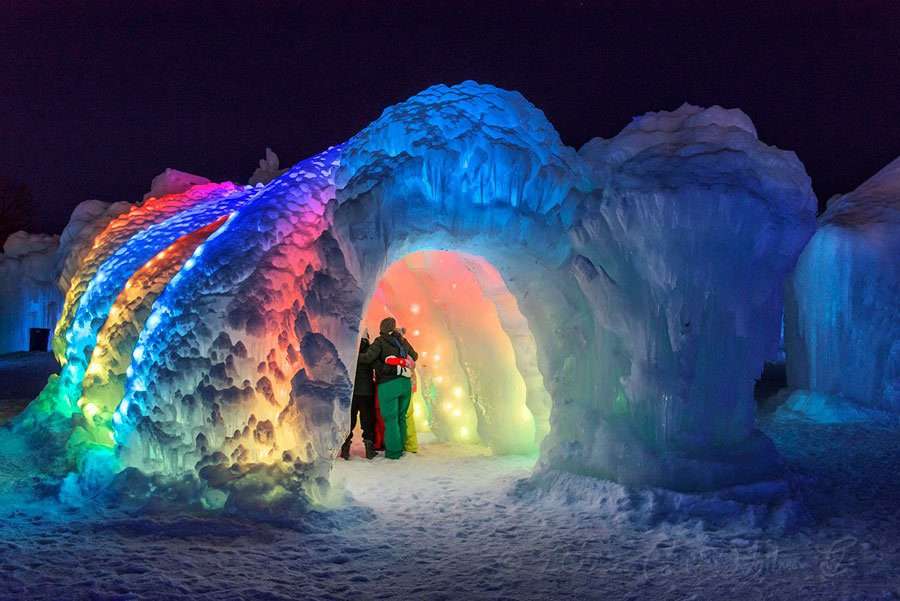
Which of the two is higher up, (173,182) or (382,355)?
(173,182)

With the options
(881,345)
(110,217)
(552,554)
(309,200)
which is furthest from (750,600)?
(110,217)

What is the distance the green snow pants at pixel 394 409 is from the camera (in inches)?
339

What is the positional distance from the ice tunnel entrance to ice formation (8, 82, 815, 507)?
2.67ft

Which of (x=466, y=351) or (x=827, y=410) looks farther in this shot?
(x=827, y=410)

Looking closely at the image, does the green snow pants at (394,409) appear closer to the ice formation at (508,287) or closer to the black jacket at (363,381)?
the black jacket at (363,381)

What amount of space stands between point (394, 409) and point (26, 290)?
18480 mm

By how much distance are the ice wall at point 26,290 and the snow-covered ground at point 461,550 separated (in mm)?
17262

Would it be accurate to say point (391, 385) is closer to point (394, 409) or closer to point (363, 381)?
point (394, 409)

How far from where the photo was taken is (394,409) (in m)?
8.70

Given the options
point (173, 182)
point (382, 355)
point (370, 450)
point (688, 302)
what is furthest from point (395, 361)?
point (173, 182)

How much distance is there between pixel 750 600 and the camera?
15.2 ft

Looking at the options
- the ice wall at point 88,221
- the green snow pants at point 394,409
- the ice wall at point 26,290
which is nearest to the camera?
the green snow pants at point 394,409

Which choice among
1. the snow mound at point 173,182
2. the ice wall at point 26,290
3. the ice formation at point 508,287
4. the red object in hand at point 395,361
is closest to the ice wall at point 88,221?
the snow mound at point 173,182

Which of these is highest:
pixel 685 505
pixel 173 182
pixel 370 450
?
pixel 173 182
